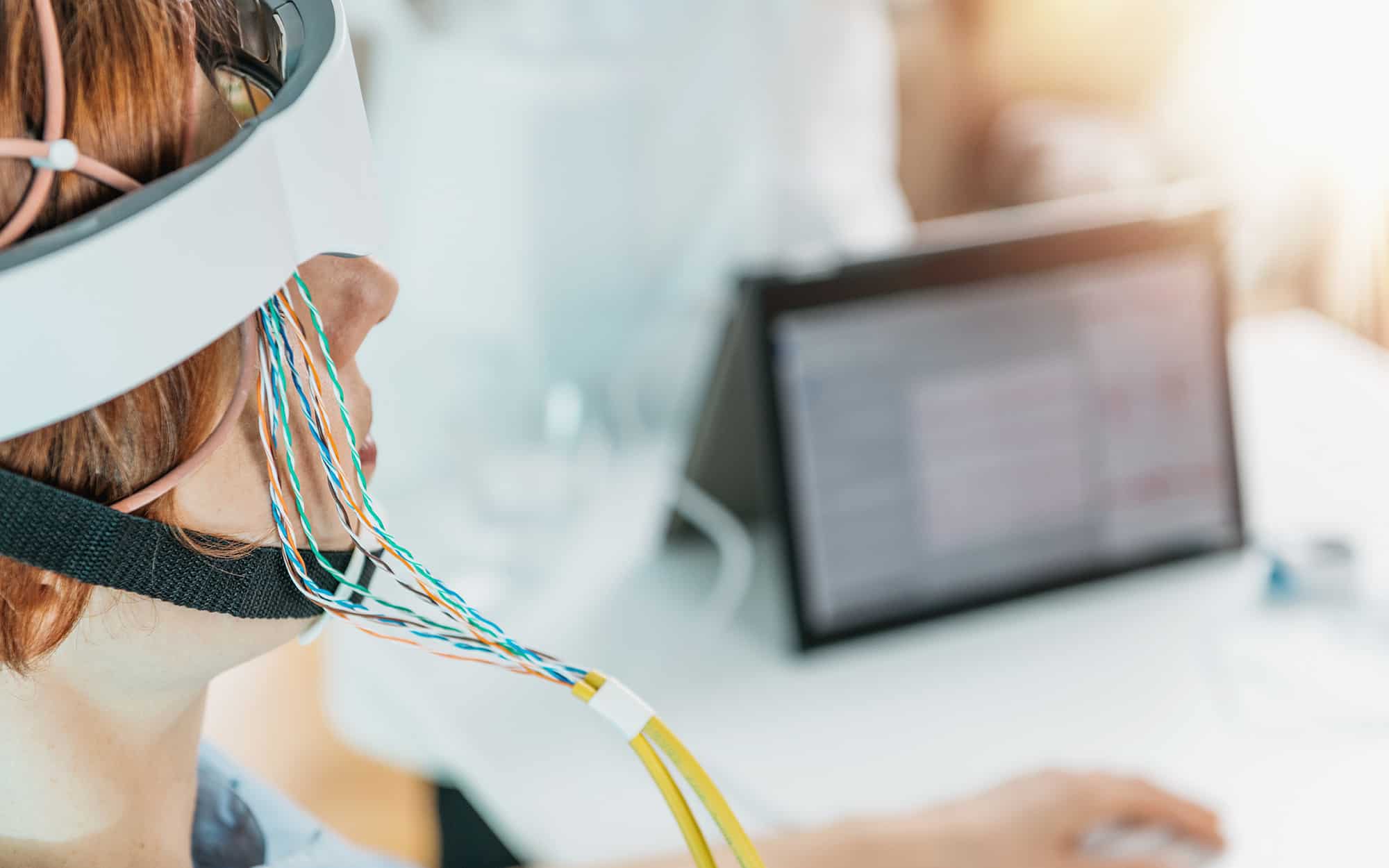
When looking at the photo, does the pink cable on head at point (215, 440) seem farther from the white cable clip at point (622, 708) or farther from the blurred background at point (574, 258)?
the blurred background at point (574, 258)

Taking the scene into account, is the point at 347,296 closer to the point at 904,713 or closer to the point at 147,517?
the point at 147,517

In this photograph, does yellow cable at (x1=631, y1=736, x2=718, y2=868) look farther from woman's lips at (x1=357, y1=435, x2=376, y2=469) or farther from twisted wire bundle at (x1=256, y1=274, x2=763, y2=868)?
woman's lips at (x1=357, y1=435, x2=376, y2=469)

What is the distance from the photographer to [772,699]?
0.90m

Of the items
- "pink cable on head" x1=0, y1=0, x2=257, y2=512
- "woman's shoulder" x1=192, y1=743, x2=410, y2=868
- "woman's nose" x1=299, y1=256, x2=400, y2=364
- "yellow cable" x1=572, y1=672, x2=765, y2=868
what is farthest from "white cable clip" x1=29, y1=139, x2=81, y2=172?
"woman's shoulder" x1=192, y1=743, x2=410, y2=868

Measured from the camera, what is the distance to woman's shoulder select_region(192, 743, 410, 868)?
1.95 ft

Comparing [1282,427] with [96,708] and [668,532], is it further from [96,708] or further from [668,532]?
[96,708]

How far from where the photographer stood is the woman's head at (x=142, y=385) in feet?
1.14

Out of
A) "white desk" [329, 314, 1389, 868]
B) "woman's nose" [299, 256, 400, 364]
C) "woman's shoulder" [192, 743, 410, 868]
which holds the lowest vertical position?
"white desk" [329, 314, 1389, 868]

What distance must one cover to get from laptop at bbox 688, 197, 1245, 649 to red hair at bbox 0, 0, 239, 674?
0.53 metres

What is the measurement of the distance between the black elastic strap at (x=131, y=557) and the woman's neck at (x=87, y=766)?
72 mm

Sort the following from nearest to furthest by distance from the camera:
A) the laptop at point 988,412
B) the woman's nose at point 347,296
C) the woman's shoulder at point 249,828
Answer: the woman's nose at point 347,296 < the woman's shoulder at point 249,828 < the laptop at point 988,412

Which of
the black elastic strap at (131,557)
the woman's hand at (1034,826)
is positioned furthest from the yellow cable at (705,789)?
the woman's hand at (1034,826)

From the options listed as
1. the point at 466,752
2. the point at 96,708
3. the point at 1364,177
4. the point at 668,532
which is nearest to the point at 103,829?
the point at 96,708

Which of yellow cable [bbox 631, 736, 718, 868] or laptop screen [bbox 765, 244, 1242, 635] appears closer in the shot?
yellow cable [bbox 631, 736, 718, 868]
